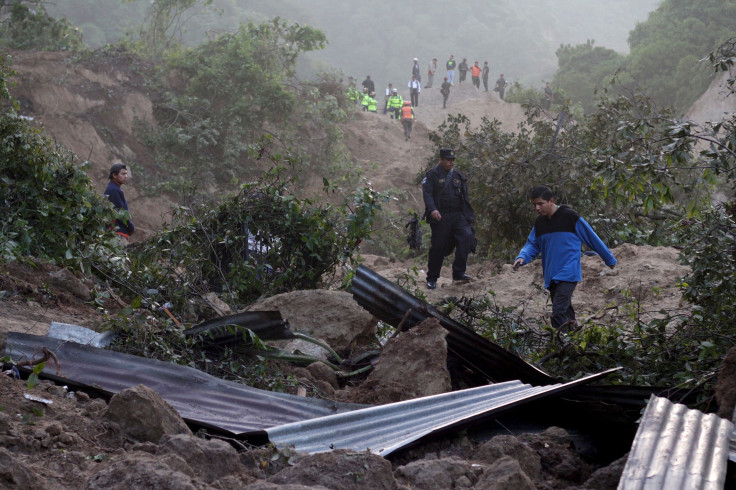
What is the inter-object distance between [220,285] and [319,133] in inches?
560

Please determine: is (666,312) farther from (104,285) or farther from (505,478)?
(104,285)

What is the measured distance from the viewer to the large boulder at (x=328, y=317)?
6.00 meters

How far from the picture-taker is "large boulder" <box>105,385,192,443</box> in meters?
3.48

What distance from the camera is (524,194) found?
34.2 feet

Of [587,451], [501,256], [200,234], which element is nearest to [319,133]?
[501,256]

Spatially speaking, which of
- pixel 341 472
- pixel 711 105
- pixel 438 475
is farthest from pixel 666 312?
pixel 711 105

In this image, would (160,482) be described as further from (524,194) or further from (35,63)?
(35,63)

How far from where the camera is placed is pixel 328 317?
612cm

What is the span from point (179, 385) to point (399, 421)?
3.96 ft

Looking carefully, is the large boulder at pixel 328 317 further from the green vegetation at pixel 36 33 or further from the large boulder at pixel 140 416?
the green vegetation at pixel 36 33

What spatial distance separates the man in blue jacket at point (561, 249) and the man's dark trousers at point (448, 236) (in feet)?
7.87

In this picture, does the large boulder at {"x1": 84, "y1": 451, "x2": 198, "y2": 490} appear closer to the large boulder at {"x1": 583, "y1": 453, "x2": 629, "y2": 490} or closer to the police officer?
the large boulder at {"x1": 583, "y1": 453, "x2": 629, "y2": 490}

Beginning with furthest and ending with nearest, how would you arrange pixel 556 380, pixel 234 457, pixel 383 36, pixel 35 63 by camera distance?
pixel 383 36
pixel 35 63
pixel 556 380
pixel 234 457

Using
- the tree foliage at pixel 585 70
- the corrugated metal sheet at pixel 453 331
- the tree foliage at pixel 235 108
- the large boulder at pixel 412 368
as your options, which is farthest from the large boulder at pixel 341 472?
the tree foliage at pixel 585 70
